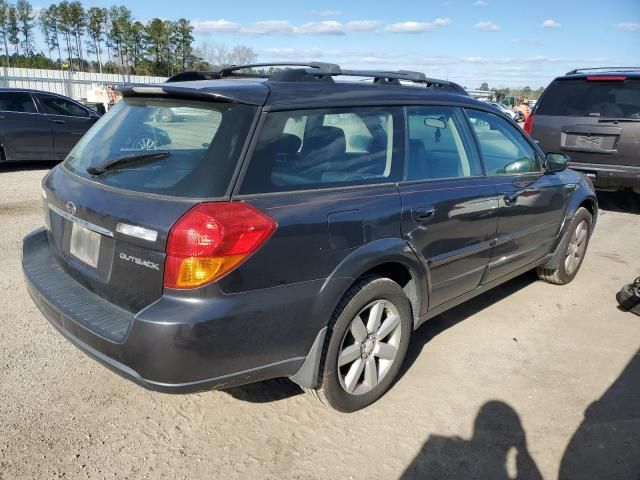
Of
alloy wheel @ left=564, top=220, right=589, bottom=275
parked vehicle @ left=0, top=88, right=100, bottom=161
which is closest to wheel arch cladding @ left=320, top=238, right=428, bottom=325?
alloy wheel @ left=564, top=220, right=589, bottom=275

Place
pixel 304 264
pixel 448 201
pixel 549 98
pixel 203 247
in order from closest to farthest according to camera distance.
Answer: pixel 203 247
pixel 304 264
pixel 448 201
pixel 549 98

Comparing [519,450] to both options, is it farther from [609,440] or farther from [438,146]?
[438,146]

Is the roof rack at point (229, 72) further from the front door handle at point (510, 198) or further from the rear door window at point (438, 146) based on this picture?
the front door handle at point (510, 198)

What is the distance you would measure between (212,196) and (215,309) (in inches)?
19.0

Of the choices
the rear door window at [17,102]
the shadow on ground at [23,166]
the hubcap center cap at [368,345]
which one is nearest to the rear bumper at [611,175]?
the hubcap center cap at [368,345]

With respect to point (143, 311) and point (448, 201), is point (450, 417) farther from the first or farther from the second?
point (143, 311)

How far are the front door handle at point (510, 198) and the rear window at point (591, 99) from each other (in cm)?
429

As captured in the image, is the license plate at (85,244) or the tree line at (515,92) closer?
the license plate at (85,244)

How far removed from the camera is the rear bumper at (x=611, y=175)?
23.3ft

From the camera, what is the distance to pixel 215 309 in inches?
87.8

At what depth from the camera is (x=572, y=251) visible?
5070 millimetres

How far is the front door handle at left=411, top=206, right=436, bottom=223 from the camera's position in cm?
300

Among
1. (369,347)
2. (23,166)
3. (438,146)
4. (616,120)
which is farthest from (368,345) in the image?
(23,166)

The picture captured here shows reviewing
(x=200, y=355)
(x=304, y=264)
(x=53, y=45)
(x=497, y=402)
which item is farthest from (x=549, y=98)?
(x=53, y=45)
